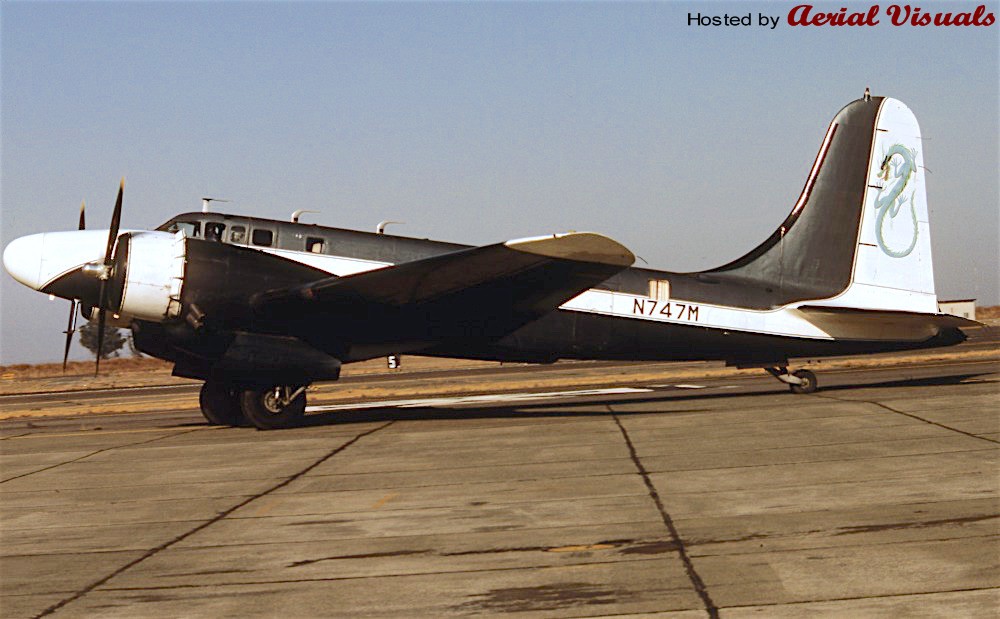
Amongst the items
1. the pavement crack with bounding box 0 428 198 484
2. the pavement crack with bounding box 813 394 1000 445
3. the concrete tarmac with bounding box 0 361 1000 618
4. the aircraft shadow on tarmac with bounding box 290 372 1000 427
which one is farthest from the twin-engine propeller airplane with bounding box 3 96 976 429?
the pavement crack with bounding box 813 394 1000 445

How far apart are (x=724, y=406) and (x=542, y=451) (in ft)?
23.1

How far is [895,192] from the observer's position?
2208 cm

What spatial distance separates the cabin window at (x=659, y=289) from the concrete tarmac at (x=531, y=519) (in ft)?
11.2

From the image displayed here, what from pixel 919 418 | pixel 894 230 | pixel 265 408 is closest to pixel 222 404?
pixel 265 408

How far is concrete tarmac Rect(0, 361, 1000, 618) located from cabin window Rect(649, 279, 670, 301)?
11.2ft

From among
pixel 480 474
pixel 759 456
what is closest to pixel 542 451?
pixel 480 474

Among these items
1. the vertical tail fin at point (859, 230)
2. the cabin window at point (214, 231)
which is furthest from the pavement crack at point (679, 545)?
the cabin window at point (214, 231)

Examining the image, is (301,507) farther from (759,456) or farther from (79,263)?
(79,263)

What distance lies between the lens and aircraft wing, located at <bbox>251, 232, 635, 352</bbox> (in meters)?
16.7

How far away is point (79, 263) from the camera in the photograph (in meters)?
18.4

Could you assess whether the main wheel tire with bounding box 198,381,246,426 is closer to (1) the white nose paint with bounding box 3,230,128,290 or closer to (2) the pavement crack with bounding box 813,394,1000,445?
(1) the white nose paint with bounding box 3,230,128,290

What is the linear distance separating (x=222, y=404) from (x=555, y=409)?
23.7 feet

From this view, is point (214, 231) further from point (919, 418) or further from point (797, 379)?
point (919, 418)

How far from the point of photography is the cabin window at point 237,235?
64.2 feet
